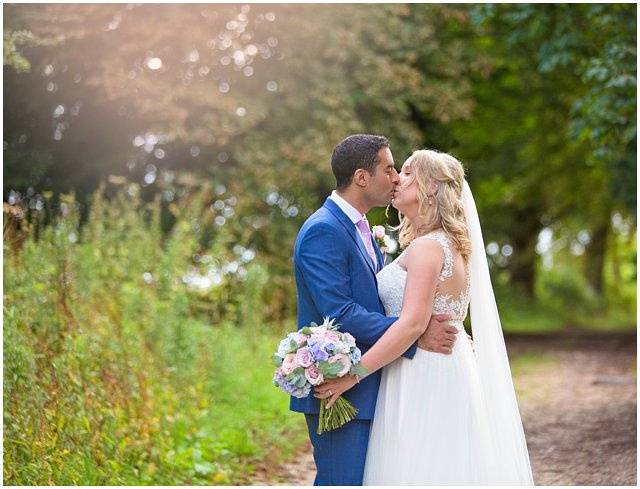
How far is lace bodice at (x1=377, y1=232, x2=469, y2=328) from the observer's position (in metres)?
3.80

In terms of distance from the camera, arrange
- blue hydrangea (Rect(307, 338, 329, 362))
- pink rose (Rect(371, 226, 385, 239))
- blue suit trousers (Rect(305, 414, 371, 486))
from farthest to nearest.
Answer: pink rose (Rect(371, 226, 385, 239)) → blue suit trousers (Rect(305, 414, 371, 486)) → blue hydrangea (Rect(307, 338, 329, 362))

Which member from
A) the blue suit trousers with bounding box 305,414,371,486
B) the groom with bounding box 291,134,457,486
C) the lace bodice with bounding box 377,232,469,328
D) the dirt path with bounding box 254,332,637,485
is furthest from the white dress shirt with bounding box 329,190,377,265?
the dirt path with bounding box 254,332,637,485

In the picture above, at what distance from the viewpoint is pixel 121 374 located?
6.07 metres

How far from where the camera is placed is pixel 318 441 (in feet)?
12.6

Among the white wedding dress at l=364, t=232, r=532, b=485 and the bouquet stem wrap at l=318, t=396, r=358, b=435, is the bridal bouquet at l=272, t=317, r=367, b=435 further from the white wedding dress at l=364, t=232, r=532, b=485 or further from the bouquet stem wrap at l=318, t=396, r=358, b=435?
the white wedding dress at l=364, t=232, r=532, b=485

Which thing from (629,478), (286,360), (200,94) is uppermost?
(200,94)

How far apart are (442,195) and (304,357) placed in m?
1.01

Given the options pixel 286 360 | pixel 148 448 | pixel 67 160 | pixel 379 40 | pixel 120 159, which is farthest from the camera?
pixel 379 40

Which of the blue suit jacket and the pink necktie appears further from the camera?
the pink necktie

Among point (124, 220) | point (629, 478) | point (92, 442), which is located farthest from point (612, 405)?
point (92, 442)

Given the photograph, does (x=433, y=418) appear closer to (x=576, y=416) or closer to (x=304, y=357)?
(x=304, y=357)

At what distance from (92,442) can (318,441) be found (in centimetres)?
200

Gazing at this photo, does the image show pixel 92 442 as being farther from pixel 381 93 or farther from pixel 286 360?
pixel 381 93

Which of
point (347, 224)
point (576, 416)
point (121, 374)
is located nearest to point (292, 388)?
point (347, 224)
